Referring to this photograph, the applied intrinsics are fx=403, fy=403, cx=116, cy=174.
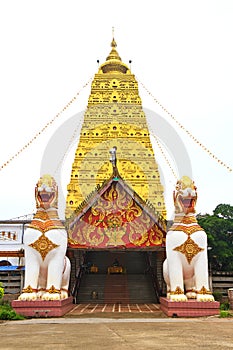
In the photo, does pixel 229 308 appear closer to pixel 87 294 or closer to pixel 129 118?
pixel 87 294

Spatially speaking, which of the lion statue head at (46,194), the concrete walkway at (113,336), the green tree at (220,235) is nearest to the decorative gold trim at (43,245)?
the lion statue head at (46,194)

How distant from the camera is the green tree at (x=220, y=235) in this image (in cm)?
1809

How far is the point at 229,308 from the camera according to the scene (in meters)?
12.7

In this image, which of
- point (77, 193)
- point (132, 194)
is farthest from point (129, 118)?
point (132, 194)

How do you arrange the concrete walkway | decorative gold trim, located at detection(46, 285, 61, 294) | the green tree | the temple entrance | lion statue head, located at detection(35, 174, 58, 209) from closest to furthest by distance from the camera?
the concrete walkway, decorative gold trim, located at detection(46, 285, 61, 294), lion statue head, located at detection(35, 174, 58, 209), the temple entrance, the green tree

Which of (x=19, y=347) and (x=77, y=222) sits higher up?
(x=77, y=222)

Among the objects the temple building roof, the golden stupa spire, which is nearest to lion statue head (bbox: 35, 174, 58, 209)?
the temple building roof

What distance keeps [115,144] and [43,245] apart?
14371 mm

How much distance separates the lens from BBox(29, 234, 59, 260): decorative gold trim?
38.8ft

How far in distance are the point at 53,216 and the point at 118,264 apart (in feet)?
23.9

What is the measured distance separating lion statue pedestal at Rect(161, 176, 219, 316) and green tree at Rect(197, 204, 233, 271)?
6.24 meters

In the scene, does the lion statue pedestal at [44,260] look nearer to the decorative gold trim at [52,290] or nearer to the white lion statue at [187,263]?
the decorative gold trim at [52,290]

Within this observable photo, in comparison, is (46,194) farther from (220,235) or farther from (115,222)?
(220,235)

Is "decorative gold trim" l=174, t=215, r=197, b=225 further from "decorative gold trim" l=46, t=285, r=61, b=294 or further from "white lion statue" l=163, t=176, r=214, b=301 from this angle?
"decorative gold trim" l=46, t=285, r=61, b=294
